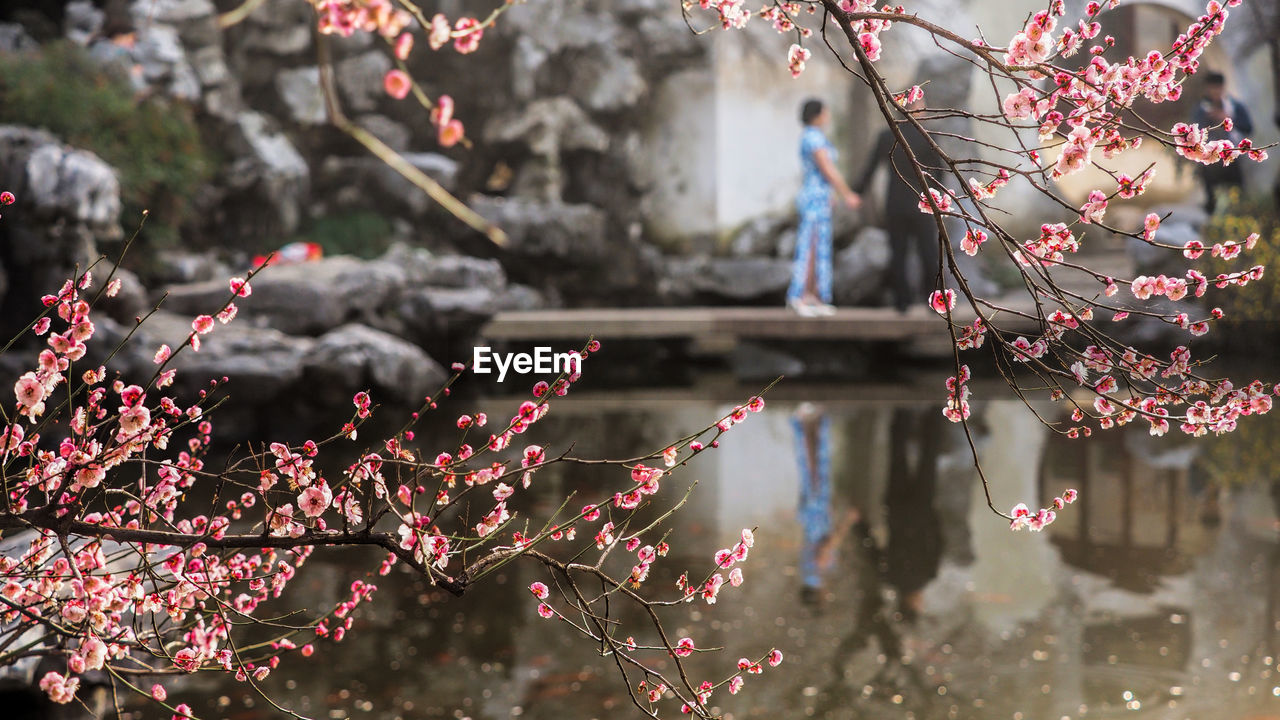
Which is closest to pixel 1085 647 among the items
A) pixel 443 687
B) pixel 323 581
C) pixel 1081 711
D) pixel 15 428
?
pixel 1081 711

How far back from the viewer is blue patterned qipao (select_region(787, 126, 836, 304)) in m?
9.04

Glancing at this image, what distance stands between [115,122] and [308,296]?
3016mm

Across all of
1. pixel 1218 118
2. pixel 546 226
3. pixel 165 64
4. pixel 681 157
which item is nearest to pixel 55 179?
pixel 165 64

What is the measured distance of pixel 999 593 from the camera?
367 cm

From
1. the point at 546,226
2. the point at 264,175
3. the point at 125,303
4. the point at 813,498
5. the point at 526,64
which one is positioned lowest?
the point at 813,498

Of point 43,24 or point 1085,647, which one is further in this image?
point 43,24

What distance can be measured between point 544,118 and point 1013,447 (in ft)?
24.9

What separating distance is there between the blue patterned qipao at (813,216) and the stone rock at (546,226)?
2.85 meters

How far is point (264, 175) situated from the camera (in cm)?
1113

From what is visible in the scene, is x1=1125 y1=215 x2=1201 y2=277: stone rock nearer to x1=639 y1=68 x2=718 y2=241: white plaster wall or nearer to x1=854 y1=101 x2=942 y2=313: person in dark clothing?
x1=854 y1=101 x2=942 y2=313: person in dark clothing

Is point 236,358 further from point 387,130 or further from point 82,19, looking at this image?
point 387,130

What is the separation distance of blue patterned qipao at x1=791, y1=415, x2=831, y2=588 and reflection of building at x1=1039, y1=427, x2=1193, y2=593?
3.02 ft

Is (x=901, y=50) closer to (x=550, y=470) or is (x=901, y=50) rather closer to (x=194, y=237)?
(x=194, y=237)

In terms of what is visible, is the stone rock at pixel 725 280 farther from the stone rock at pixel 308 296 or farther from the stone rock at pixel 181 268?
the stone rock at pixel 181 268
